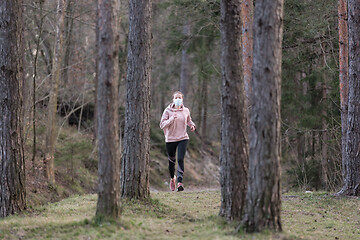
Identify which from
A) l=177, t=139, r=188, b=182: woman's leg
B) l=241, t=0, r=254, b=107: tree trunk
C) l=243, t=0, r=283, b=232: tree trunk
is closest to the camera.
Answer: l=243, t=0, r=283, b=232: tree trunk

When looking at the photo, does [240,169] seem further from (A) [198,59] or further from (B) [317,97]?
(A) [198,59]

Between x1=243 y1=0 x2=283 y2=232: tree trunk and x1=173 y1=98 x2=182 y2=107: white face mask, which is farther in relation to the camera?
x1=173 y1=98 x2=182 y2=107: white face mask

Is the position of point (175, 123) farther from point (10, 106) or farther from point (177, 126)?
point (10, 106)

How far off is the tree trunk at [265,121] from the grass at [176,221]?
0.40 metres

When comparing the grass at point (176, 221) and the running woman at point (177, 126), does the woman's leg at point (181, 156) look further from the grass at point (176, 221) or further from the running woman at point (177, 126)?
the grass at point (176, 221)

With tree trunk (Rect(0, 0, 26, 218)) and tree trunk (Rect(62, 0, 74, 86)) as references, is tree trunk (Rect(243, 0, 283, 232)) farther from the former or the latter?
tree trunk (Rect(62, 0, 74, 86))

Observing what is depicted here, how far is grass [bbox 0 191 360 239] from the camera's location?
666cm

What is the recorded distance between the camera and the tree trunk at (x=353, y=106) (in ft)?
36.8

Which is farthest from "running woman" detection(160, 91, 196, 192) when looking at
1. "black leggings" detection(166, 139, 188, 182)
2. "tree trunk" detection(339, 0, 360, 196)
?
"tree trunk" detection(339, 0, 360, 196)

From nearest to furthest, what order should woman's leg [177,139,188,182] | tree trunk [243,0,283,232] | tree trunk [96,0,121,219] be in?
tree trunk [243,0,283,232], tree trunk [96,0,121,219], woman's leg [177,139,188,182]

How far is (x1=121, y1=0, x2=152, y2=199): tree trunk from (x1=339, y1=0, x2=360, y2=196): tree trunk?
5.45 metres

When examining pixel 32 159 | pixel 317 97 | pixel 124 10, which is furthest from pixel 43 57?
pixel 317 97

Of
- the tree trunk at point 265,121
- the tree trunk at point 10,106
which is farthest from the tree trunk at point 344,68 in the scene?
the tree trunk at point 10,106

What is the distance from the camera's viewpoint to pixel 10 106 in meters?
8.45
